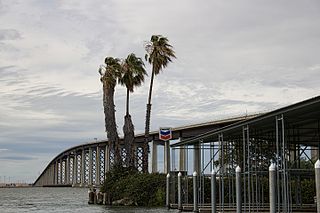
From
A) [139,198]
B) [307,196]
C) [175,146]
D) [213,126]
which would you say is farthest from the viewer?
[213,126]

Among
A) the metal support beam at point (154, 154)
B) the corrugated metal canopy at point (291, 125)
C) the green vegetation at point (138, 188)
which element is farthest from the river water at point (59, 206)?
the metal support beam at point (154, 154)

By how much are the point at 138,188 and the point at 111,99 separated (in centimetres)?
1199

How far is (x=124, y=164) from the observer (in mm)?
55969

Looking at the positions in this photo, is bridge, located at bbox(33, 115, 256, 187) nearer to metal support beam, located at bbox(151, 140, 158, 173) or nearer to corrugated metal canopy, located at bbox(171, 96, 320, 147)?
metal support beam, located at bbox(151, 140, 158, 173)

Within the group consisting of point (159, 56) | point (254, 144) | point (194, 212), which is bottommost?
point (194, 212)

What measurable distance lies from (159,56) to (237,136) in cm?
2503

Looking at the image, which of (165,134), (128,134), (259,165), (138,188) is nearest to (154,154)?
(165,134)

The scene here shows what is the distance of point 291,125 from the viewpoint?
2647cm

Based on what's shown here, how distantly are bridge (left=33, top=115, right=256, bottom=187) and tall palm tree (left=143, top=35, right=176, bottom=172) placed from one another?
15.9 feet

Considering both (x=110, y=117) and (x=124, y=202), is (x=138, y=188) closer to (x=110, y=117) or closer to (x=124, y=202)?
(x=124, y=202)

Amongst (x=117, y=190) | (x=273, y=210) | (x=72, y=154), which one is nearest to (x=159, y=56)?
(x=117, y=190)

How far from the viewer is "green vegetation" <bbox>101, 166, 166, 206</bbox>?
4656 cm

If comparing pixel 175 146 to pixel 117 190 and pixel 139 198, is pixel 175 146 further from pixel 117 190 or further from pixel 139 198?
pixel 117 190

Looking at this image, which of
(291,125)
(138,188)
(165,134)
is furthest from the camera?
(165,134)
